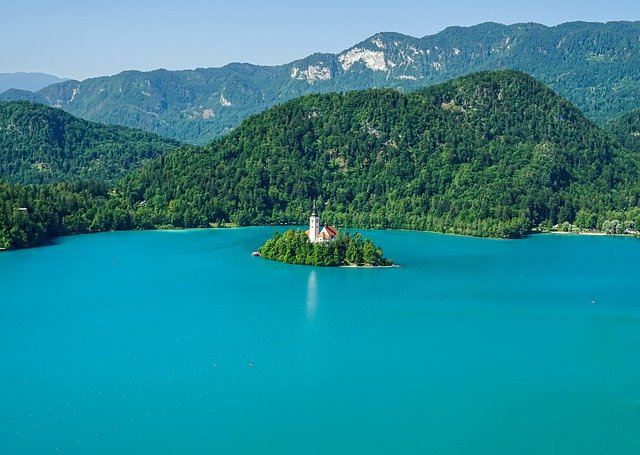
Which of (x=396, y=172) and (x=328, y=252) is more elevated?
(x=396, y=172)

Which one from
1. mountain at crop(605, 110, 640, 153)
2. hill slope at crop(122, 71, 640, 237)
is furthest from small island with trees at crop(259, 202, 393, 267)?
mountain at crop(605, 110, 640, 153)

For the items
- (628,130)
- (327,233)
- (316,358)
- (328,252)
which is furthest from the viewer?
(628,130)

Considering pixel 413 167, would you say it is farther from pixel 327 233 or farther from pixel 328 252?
pixel 328 252

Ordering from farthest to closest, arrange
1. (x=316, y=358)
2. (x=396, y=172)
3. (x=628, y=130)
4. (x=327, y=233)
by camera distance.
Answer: (x=628, y=130), (x=396, y=172), (x=327, y=233), (x=316, y=358)

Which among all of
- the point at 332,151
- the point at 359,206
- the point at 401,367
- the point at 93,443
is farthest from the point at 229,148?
the point at 93,443

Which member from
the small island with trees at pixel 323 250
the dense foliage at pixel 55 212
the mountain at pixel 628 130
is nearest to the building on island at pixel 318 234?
the small island with trees at pixel 323 250

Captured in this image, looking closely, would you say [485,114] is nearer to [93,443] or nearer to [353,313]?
[353,313]

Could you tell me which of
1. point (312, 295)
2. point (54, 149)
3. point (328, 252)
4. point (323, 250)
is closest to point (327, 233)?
point (323, 250)
